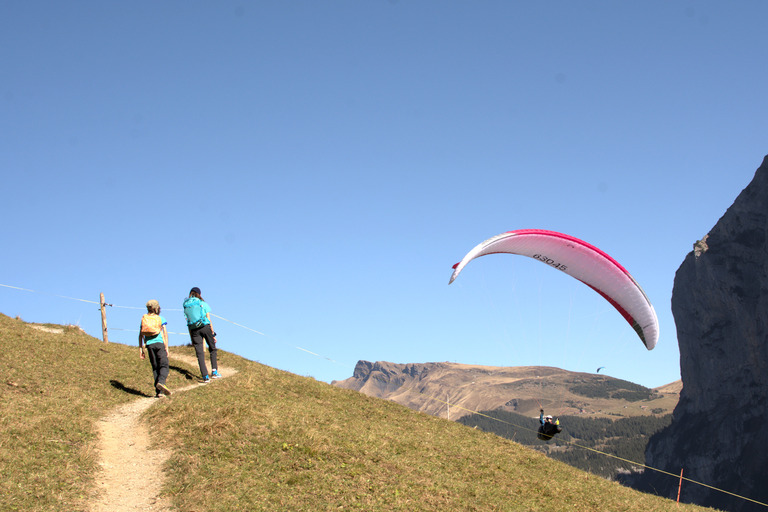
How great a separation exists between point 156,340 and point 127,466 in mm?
4888

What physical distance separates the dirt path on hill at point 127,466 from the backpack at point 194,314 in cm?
296

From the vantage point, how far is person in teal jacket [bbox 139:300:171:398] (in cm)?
1867

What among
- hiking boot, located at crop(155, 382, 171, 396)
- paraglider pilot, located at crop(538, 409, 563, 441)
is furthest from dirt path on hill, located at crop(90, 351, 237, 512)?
paraglider pilot, located at crop(538, 409, 563, 441)

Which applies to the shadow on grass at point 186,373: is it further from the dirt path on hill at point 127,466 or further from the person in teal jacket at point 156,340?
the dirt path on hill at point 127,466

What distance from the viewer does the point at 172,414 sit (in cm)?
1756

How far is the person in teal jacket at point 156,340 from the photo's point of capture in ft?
61.3

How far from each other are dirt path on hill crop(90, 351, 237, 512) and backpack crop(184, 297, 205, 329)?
2.96 m

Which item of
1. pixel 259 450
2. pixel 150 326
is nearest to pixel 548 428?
pixel 259 450

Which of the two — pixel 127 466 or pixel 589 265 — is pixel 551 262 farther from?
pixel 127 466

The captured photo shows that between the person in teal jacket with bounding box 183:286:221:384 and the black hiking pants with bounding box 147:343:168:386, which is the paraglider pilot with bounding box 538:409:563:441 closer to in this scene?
the person in teal jacket with bounding box 183:286:221:384

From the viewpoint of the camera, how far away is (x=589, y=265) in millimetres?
29297

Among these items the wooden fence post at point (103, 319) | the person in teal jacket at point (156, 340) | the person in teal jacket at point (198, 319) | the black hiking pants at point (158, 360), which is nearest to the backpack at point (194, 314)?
the person in teal jacket at point (198, 319)

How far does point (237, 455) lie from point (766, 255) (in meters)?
223

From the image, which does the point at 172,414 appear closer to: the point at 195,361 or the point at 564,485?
the point at 195,361
